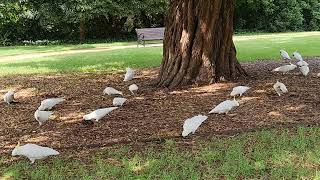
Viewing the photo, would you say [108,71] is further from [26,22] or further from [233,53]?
[26,22]

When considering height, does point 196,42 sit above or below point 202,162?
above

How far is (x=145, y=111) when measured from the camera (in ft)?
26.5

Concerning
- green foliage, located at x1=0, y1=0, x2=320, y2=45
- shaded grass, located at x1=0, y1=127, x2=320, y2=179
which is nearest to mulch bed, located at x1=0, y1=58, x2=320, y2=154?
shaded grass, located at x1=0, y1=127, x2=320, y2=179

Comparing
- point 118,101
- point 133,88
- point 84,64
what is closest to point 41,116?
point 118,101

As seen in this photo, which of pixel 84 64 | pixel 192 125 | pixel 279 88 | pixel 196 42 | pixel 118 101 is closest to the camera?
pixel 192 125

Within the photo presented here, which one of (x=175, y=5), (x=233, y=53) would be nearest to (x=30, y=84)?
(x=175, y=5)

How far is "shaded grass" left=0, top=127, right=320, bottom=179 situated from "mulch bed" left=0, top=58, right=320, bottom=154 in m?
0.52

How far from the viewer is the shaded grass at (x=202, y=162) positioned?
5.09 meters

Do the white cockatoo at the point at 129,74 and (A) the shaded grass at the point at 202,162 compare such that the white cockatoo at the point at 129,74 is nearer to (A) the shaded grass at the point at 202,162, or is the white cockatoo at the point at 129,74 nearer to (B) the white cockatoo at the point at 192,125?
(B) the white cockatoo at the point at 192,125

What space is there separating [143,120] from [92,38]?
82.4 feet

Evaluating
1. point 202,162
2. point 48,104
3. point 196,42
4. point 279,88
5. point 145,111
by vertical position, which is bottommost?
point 202,162

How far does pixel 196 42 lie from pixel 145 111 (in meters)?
2.51

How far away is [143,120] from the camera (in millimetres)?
7496

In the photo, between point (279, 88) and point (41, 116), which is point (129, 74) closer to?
point (279, 88)
